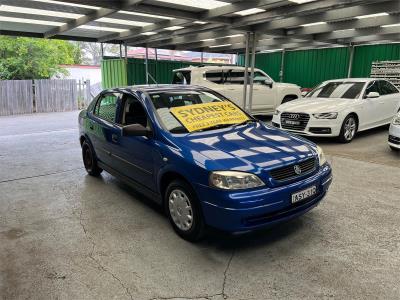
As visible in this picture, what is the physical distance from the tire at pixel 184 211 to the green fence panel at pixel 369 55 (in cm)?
1222

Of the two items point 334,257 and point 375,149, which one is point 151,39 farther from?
point 334,257

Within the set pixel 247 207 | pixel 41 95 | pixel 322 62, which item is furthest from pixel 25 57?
pixel 247 207

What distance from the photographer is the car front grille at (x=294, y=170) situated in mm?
2829

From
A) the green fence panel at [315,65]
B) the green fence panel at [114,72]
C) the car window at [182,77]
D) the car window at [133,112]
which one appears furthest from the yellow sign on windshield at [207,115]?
the green fence panel at [315,65]

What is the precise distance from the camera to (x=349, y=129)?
7.38 m

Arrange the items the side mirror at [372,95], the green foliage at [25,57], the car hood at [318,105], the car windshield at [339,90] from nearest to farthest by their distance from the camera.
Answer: the car hood at [318,105] < the side mirror at [372,95] < the car windshield at [339,90] < the green foliage at [25,57]

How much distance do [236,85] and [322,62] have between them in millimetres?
5970

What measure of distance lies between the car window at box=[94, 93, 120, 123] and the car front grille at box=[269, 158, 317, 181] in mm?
2345

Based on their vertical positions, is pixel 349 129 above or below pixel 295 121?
below

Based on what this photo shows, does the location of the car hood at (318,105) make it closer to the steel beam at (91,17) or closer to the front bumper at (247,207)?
the steel beam at (91,17)

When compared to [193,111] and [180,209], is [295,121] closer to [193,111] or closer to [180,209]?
[193,111]

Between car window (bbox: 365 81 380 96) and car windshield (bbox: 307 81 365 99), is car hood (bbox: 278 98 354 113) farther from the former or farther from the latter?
car window (bbox: 365 81 380 96)

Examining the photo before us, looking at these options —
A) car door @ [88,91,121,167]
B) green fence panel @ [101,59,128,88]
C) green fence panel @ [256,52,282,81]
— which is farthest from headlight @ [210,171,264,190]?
green fence panel @ [256,52,282,81]

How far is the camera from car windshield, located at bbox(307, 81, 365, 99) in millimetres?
7742
